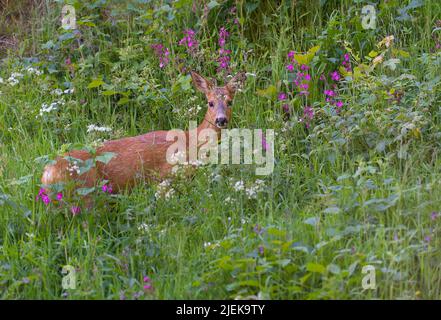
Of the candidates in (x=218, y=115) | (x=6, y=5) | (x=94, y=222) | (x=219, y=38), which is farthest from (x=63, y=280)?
(x=6, y=5)

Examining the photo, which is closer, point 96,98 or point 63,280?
point 63,280

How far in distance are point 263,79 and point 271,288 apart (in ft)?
10.5

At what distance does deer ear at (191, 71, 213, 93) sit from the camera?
22.8 ft

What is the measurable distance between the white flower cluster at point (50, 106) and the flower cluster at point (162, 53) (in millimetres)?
899

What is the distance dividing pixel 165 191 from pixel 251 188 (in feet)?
1.94

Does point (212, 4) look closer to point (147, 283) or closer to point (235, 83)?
point (235, 83)

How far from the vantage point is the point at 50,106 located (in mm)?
7043

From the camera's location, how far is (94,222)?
5551 mm

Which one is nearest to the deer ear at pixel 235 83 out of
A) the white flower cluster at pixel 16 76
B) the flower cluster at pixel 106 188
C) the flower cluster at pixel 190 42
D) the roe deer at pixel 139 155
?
the roe deer at pixel 139 155

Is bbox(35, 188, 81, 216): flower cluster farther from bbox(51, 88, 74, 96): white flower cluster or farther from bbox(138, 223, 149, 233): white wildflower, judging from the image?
bbox(51, 88, 74, 96): white flower cluster
